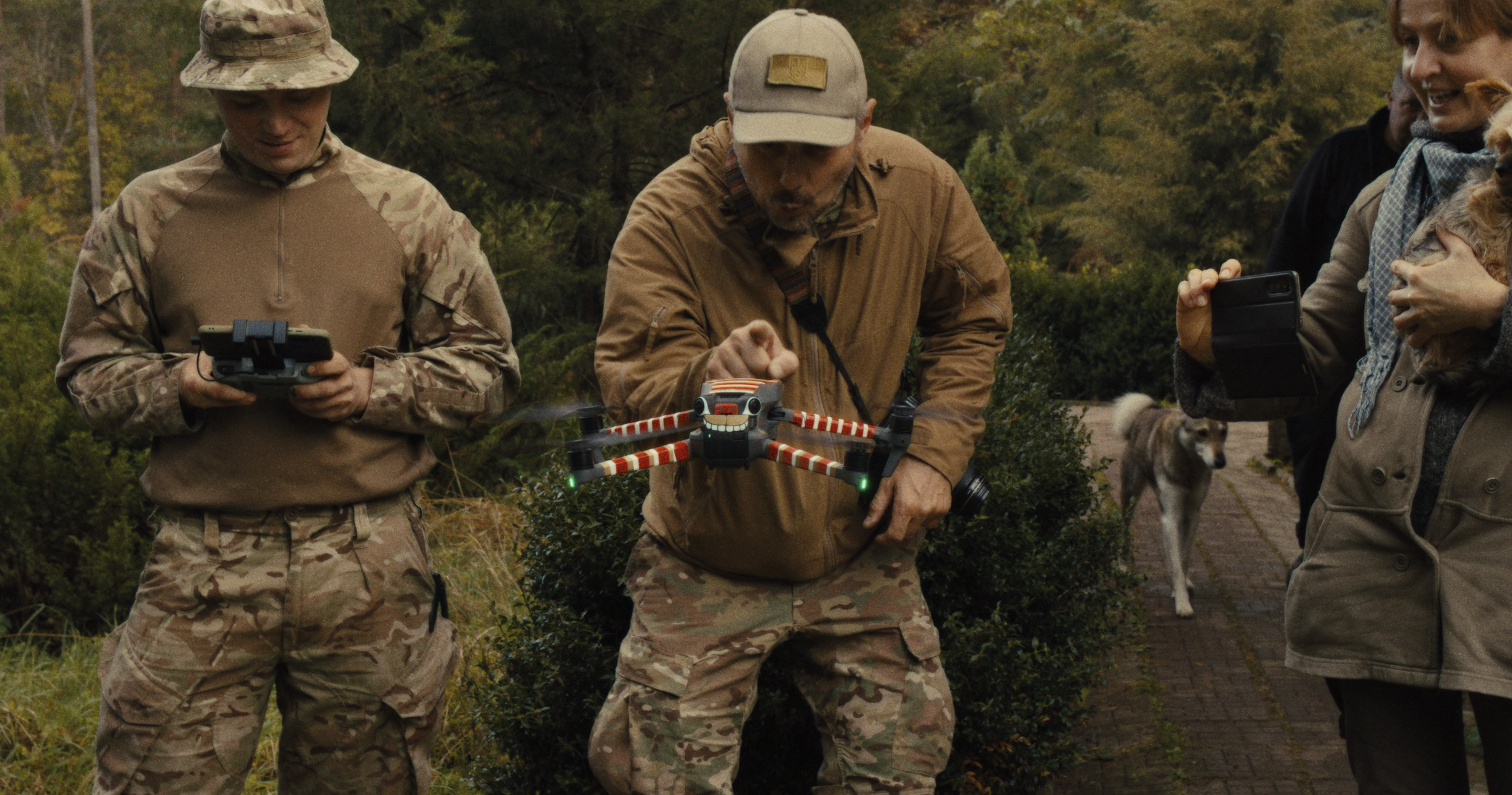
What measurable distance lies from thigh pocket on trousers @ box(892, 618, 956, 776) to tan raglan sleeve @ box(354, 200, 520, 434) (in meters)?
1.19

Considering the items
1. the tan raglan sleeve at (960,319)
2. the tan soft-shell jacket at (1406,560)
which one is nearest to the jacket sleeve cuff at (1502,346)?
the tan soft-shell jacket at (1406,560)

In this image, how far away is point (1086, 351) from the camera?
16703 mm

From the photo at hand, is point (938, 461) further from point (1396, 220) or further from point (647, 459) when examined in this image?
point (1396, 220)

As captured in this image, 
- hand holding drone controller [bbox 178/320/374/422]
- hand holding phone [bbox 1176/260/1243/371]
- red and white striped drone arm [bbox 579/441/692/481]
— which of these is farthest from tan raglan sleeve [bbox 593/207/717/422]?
hand holding phone [bbox 1176/260/1243/371]

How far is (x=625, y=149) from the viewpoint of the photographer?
11984 millimetres

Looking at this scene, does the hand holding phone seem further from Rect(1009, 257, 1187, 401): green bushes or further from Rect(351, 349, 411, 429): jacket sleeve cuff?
Rect(1009, 257, 1187, 401): green bushes

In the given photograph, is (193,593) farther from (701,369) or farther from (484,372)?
(701,369)

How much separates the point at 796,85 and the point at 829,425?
678 millimetres

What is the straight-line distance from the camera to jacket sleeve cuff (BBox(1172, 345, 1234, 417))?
332cm

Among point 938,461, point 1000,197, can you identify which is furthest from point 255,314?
point 1000,197

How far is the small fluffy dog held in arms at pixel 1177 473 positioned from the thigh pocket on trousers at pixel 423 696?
14.6ft

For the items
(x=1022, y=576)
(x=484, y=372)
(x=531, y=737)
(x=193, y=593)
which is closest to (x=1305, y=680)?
(x=1022, y=576)

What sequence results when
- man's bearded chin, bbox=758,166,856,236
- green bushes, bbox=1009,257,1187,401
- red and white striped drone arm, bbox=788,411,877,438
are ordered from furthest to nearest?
green bushes, bbox=1009,257,1187,401, man's bearded chin, bbox=758,166,856,236, red and white striped drone arm, bbox=788,411,877,438

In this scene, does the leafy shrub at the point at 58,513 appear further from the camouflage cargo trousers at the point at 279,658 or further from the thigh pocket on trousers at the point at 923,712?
the thigh pocket on trousers at the point at 923,712
